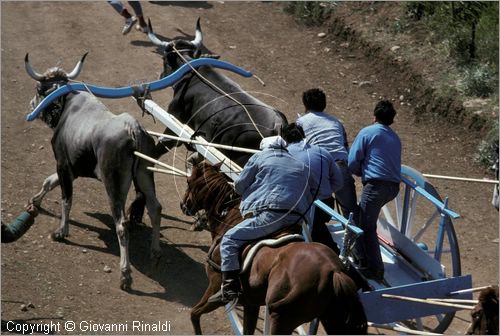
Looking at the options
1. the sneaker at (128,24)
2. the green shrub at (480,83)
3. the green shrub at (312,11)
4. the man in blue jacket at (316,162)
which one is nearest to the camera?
the man in blue jacket at (316,162)

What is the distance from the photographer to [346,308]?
8164 mm

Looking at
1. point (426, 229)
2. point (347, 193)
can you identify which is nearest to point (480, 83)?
point (426, 229)

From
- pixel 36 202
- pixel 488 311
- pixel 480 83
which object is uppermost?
pixel 488 311

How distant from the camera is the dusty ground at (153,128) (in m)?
11.1

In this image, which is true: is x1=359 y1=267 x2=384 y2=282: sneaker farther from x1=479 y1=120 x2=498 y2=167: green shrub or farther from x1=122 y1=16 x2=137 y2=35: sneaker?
x1=122 y1=16 x2=137 y2=35: sneaker

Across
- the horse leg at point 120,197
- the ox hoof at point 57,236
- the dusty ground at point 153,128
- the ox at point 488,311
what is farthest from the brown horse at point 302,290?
the ox hoof at point 57,236

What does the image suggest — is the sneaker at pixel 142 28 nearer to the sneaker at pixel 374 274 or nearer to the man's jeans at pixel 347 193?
the man's jeans at pixel 347 193

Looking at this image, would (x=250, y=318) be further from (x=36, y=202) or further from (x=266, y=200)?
(x=36, y=202)

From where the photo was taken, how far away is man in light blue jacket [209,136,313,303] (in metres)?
9.01

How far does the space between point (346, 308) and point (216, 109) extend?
16.0 feet

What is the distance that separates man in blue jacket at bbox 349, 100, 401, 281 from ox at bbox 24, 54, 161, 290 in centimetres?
298

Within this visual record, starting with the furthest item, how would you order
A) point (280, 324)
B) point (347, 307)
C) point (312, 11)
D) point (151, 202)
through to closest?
point (312, 11) → point (151, 202) → point (280, 324) → point (347, 307)

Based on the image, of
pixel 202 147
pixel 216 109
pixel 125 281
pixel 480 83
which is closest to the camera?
pixel 202 147

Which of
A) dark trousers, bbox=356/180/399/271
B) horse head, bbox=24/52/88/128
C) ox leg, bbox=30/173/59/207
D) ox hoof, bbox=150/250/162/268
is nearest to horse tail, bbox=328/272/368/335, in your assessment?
dark trousers, bbox=356/180/399/271
